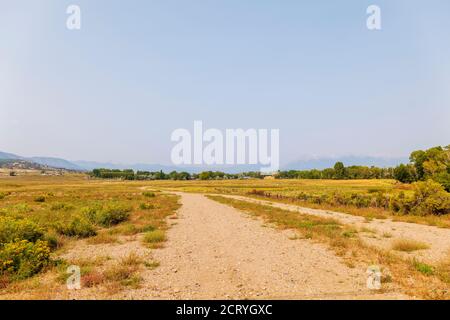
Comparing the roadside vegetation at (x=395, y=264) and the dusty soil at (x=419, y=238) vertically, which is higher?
the roadside vegetation at (x=395, y=264)

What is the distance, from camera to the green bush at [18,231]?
11828 millimetres

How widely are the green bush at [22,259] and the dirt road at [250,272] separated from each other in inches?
138

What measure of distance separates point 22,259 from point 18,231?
9.88ft

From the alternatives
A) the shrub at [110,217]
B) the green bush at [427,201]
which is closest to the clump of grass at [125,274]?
the shrub at [110,217]

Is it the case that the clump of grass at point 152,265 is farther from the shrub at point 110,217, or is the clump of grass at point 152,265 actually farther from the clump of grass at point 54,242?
the shrub at point 110,217

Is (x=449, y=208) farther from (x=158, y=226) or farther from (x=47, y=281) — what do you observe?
(x=47, y=281)

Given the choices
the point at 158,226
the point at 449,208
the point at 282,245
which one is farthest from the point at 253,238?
the point at 449,208

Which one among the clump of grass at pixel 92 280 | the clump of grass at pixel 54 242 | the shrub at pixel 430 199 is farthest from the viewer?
the shrub at pixel 430 199

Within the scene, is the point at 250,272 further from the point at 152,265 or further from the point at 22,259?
the point at 22,259

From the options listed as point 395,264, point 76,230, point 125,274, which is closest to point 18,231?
point 76,230

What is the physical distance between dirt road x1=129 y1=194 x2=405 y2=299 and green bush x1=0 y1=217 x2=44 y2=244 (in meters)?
5.26

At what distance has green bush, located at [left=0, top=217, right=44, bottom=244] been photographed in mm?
11828

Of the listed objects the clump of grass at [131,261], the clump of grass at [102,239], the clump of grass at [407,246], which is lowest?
the clump of grass at [102,239]

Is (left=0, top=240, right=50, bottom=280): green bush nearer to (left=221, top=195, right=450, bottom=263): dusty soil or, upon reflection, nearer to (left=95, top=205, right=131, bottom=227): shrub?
(left=95, top=205, right=131, bottom=227): shrub
